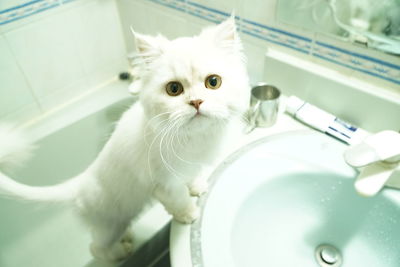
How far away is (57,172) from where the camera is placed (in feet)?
4.31

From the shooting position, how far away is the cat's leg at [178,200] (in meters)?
0.62

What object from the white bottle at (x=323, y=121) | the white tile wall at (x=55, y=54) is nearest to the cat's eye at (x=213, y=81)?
the white bottle at (x=323, y=121)

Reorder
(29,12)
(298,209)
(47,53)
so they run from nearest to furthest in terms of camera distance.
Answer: (298,209)
(29,12)
(47,53)

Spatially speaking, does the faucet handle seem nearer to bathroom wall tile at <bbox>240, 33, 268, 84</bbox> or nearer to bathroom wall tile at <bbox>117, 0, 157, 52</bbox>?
bathroom wall tile at <bbox>240, 33, 268, 84</bbox>

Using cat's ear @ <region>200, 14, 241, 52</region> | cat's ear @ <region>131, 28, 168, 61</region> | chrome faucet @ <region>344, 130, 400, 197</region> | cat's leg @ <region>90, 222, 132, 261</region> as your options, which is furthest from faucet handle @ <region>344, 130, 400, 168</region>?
cat's leg @ <region>90, 222, 132, 261</region>

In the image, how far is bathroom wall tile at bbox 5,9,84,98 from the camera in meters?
1.06

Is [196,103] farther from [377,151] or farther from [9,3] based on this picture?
[9,3]

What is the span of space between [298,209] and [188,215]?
31 cm

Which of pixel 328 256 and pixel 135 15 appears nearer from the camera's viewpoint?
pixel 328 256

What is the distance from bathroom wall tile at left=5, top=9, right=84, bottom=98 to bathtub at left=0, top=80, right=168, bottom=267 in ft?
0.44

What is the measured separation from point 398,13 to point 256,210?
533 millimetres

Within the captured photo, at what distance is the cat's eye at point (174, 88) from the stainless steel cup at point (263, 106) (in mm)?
→ 287

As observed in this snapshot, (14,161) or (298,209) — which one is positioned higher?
(14,161)

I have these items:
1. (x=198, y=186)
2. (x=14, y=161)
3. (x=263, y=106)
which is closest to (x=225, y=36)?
(x=263, y=106)
